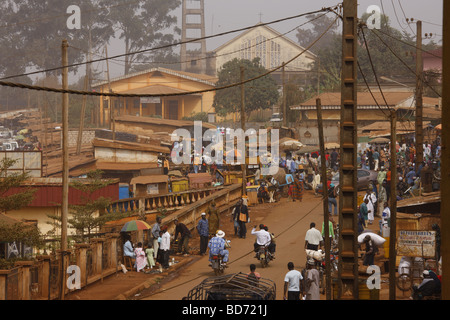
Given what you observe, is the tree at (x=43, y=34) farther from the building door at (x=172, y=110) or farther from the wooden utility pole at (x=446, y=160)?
the wooden utility pole at (x=446, y=160)

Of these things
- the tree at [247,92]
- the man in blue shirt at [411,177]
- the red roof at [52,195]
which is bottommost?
the red roof at [52,195]

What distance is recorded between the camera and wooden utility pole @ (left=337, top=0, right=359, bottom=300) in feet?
47.0

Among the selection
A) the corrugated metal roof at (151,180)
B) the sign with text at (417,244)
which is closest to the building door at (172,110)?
the corrugated metal roof at (151,180)

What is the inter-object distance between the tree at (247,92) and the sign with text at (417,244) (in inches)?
2223

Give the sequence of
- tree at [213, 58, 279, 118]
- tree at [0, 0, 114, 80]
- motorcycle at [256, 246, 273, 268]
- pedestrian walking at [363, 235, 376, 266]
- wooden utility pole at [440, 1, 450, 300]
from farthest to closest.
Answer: tree at [0, 0, 114, 80] < tree at [213, 58, 279, 118] < motorcycle at [256, 246, 273, 268] < pedestrian walking at [363, 235, 376, 266] < wooden utility pole at [440, 1, 450, 300]

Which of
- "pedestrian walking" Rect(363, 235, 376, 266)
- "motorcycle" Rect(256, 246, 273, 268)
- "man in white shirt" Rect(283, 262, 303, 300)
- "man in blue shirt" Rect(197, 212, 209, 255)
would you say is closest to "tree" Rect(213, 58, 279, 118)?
"man in blue shirt" Rect(197, 212, 209, 255)

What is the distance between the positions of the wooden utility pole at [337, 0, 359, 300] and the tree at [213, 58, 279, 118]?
→ 5820 cm

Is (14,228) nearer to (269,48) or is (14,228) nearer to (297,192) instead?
(297,192)

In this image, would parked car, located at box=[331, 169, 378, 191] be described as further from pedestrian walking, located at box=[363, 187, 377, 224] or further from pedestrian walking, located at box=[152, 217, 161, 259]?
pedestrian walking, located at box=[152, 217, 161, 259]

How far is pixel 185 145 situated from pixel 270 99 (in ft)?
74.1

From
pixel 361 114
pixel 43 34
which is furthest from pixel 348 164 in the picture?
pixel 43 34

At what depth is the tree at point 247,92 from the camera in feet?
243

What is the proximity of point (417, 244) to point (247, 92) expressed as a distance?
188 ft

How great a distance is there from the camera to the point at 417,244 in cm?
1675
